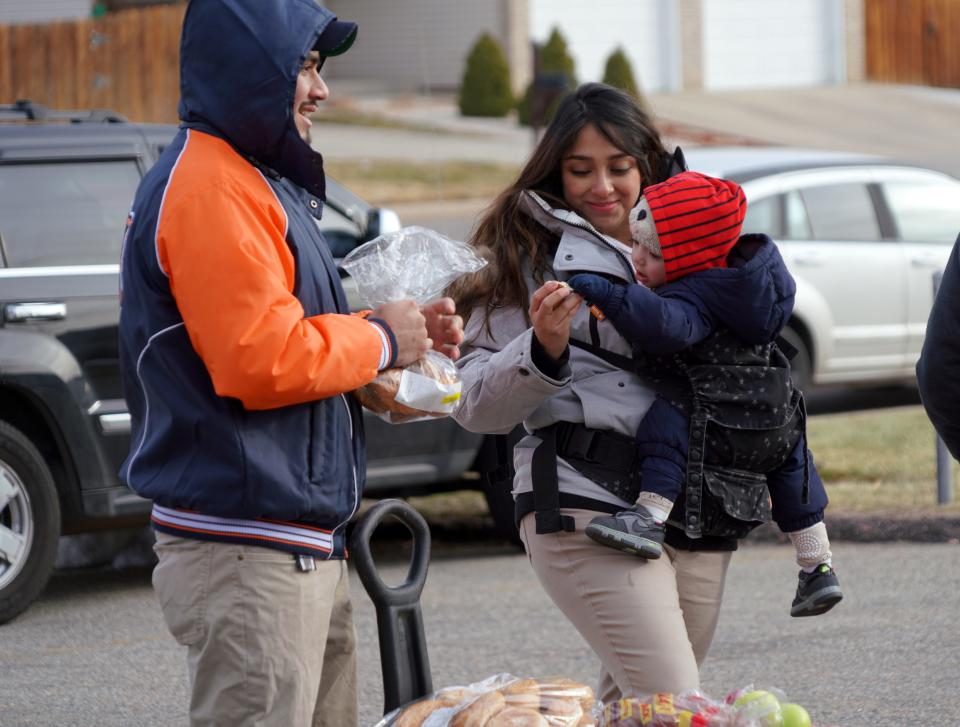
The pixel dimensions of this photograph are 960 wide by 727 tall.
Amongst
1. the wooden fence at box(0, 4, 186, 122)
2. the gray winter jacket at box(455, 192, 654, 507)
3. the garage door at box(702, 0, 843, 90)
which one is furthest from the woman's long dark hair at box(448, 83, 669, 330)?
the garage door at box(702, 0, 843, 90)

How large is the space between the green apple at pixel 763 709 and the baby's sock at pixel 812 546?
882mm

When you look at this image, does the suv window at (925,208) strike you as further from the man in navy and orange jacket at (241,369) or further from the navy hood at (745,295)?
the man in navy and orange jacket at (241,369)

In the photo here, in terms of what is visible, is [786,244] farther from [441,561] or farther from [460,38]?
[460,38]

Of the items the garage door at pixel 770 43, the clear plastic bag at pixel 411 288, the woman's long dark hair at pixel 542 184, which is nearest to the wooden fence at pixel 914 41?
the garage door at pixel 770 43

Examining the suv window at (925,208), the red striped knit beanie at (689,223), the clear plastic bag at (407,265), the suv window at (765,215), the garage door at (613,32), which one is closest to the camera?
the clear plastic bag at (407,265)

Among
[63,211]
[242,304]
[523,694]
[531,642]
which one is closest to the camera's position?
[242,304]

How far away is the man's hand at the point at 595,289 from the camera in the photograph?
3375 millimetres

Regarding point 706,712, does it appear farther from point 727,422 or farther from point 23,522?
point 23,522

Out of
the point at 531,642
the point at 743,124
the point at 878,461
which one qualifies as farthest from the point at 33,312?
the point at 743,124

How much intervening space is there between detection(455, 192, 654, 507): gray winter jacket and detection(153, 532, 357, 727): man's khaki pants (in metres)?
0.74

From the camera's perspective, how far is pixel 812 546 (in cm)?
364

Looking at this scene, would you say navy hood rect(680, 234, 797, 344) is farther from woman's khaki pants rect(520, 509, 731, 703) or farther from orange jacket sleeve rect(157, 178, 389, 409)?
orange jacket sleeve rect(157, 178, 389, 409)

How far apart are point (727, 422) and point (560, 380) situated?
1.27 ft

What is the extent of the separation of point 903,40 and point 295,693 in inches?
1352
